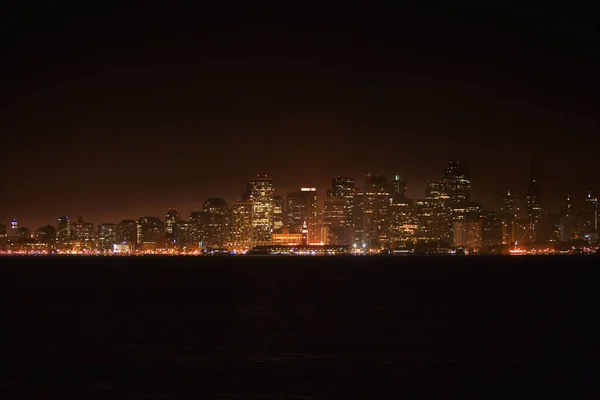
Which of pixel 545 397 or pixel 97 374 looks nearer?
pixel 545 397

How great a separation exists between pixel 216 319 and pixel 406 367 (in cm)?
3423

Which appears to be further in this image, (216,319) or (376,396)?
(216,319)

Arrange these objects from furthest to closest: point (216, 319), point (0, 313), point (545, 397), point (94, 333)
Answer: point (0, 313)
point (216, 319)
point (94, 333)
point (545, 397)

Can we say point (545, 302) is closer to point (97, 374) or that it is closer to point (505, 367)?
point (505, 367)

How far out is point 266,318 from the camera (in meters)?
85.2

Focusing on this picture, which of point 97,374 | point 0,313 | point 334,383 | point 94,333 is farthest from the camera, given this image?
point 0,313

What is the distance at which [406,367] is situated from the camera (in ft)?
176

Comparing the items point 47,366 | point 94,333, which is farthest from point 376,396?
point 94,333

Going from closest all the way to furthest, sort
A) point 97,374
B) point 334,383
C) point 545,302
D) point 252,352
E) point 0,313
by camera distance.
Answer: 1. point 334,383
2. point 97,374
3. point 252,352
4. point 0,313
5. point 545,302

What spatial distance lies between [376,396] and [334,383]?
3.86 metres

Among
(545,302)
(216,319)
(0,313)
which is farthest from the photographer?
(545,302)

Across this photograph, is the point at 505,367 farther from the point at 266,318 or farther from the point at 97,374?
the point at 266,318

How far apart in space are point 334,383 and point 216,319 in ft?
124

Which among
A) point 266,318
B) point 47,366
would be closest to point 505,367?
point 47,366
